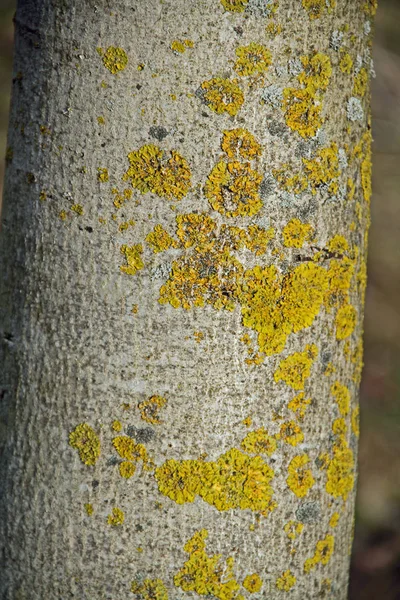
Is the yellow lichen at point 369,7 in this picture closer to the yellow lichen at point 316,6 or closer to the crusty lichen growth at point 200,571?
the yellow lichen at point 316,6

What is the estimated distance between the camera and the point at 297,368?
97cm

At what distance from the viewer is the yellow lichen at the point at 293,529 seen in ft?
3.22

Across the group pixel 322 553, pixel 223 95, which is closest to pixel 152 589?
pixel 322 553

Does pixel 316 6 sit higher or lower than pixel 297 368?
higher

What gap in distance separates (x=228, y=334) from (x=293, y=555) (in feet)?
1.25

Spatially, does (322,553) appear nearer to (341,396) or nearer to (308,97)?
(341,396)

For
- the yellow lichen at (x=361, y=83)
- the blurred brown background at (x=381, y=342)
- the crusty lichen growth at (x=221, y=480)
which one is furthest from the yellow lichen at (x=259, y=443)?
the blurred brown background at (x=381, y=342)

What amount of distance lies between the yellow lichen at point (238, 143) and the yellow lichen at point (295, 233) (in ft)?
0.40

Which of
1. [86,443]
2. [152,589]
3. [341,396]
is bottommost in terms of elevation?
[152,589]

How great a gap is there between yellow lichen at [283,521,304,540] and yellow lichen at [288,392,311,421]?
0.17 meters

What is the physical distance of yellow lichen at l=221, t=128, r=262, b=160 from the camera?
914 millimetres

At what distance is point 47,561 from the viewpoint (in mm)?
975

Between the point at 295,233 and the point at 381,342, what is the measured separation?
502 cm

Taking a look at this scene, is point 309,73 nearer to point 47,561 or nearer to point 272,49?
point 272,49
